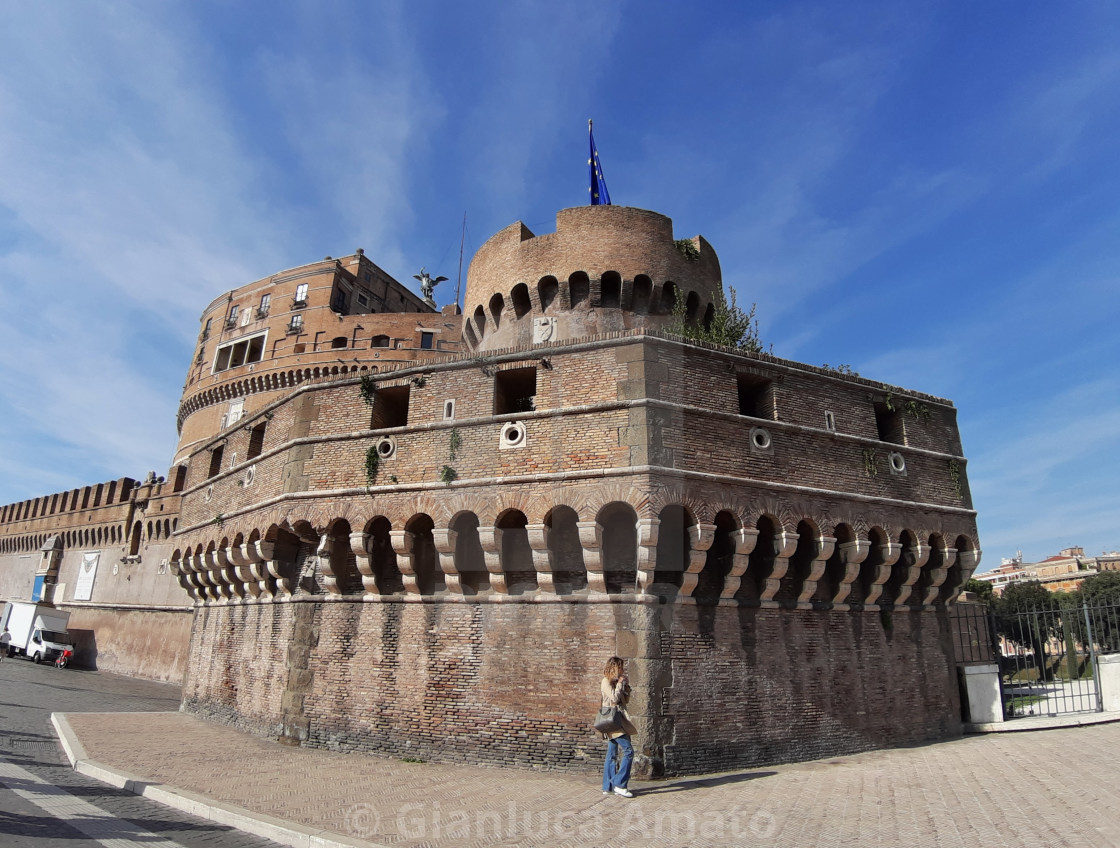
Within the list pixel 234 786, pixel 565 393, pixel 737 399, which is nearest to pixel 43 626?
pixel 234 786

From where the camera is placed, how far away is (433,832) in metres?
7.08

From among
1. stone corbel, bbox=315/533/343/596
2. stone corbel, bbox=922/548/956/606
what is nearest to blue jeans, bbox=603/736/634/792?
stone corbel, bbox=315/533/343/596

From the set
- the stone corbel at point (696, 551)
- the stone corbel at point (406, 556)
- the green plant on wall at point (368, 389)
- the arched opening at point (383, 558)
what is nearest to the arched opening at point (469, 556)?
the stone corbel at point (406, 556)

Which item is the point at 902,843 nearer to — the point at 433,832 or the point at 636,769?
the point at 636,769

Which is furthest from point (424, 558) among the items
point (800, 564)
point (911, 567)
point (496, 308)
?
point (911, 567)

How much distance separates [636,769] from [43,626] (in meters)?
38.6

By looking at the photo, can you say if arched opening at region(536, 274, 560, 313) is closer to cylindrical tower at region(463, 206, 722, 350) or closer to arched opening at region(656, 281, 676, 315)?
cylindrical tower at region(463, 206, 722, 350)

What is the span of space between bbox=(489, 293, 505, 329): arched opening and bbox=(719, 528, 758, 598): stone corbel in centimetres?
930

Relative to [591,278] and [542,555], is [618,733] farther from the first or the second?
[591,278]

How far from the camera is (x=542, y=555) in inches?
427

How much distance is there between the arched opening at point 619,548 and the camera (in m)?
10.8

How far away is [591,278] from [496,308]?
2821 mm

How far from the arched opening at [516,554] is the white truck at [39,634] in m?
34.1

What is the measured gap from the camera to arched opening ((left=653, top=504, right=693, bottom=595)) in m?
10.7
